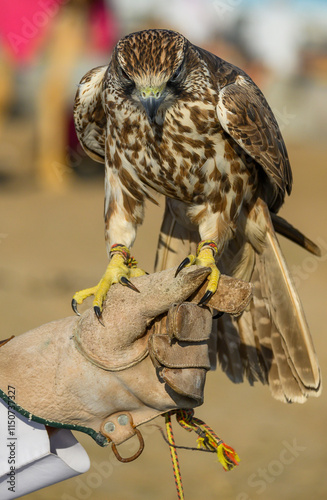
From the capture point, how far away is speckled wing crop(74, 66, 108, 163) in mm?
3643

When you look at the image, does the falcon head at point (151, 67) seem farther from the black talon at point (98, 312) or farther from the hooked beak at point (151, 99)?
the black talon at point (98, 312)

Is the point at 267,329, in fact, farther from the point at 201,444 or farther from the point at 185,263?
the point at 201,444

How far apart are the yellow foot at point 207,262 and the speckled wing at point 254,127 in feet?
1.54

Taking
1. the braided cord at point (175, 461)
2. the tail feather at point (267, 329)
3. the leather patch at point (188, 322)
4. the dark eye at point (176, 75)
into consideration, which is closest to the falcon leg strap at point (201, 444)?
the braided cord at point (175, 461)

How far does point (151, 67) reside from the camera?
10.1 feet

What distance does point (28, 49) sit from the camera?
1812 cm

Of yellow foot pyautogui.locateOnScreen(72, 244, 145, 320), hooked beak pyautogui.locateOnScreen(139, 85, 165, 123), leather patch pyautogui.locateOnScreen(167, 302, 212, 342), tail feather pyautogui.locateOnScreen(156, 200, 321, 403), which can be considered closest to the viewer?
leather patch pyautogui.locateOnScreen(167, 302, 212, 342)

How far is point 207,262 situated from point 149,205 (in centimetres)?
801

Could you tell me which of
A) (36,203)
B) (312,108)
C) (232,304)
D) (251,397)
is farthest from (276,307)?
(312,108)

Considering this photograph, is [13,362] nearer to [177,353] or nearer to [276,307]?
[177,353]

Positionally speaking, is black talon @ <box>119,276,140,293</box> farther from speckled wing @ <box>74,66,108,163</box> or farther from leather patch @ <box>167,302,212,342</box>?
speckled wing @ <box>74,66,108,163</box>

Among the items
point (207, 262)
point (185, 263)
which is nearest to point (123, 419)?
point (185, 263)

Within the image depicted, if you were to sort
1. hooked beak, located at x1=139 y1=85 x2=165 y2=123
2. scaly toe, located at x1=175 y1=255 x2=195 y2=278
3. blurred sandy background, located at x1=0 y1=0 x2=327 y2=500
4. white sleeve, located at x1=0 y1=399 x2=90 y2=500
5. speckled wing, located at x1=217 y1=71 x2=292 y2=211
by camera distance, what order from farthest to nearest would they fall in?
blurred sandy background, located at x1=0 y1=0 x2=327 y2=500 → speckled wing, located at x1=217 y1=71 x2=292 y2=211 → hooked beak, located at x1=139 y1=85 x2=165 y2=123 → scaly toe, located at x1=175 y1=255 x2=195 y2=278 → white sleeve, located at x1=0 y1=399 x2=90 y2=500

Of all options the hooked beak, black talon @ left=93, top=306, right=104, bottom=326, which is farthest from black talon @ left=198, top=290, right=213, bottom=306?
the hooked beak
